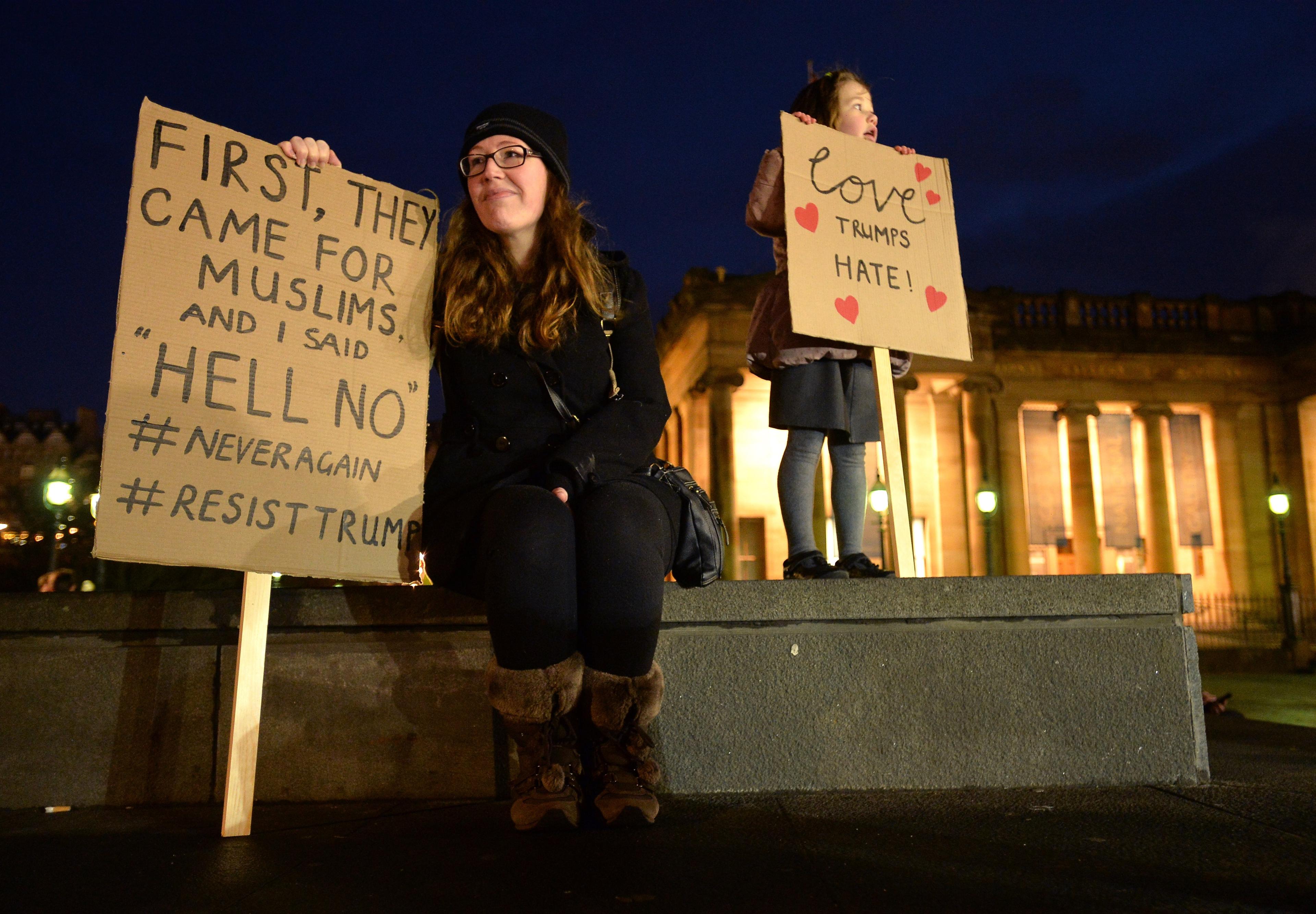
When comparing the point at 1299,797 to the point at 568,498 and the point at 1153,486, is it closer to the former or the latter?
the point at 568,498

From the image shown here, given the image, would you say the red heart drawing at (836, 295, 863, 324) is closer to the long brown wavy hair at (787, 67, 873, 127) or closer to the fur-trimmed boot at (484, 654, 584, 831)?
the long brown wavy hair at (787, 67, 873, 127)

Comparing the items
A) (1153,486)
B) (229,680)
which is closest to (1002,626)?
(229,680)

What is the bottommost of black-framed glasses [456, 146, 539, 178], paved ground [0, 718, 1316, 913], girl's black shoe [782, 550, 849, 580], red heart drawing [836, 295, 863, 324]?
paved ground [0, 718, 1316, 913]

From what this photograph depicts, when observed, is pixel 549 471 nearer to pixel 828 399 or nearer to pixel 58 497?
pixel 828 399

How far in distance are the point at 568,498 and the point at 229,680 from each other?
1.53 m

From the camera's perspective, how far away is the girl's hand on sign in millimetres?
3145

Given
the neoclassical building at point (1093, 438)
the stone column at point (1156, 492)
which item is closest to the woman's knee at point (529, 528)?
the neoclassical building at point (1093, 438)

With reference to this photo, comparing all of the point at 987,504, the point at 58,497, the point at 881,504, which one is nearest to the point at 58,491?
the point at 58,497

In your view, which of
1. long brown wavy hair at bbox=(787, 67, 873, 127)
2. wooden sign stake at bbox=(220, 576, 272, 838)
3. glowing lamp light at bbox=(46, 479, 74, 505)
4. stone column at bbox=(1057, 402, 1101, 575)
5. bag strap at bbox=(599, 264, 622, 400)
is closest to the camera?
wooden sign stake at bbox=(220, 576, 272, 838)

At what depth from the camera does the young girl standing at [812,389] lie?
430 cm

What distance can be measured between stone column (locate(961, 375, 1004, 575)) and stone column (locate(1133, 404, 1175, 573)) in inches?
199

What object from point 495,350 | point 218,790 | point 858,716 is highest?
point 495,350

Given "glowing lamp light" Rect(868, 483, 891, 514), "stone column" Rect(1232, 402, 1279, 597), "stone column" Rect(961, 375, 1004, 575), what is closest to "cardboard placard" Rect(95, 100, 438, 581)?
"glowing lamp light" Rect(868, 483, 891, 514)

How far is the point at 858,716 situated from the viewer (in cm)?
336
